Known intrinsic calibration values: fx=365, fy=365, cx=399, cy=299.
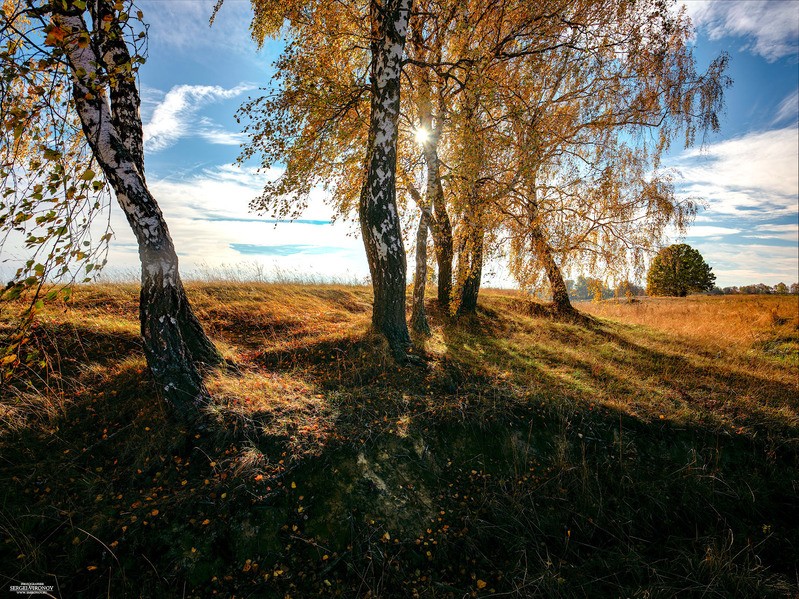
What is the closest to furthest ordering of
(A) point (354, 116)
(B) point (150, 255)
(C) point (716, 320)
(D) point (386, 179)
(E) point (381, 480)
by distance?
(E) point (381, 480) < (B) point (150, 255) < (D) point (386, 179) < (A) point (354, 116) < (C) point (716, 320)

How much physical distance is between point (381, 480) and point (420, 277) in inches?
235

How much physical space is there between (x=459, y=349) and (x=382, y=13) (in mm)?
6755

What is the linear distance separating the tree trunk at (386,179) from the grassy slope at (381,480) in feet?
2.43

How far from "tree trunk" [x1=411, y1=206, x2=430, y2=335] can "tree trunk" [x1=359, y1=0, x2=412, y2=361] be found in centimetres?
193

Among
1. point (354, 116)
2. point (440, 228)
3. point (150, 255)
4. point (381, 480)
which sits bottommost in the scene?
point (381, 480)

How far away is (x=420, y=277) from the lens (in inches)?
372

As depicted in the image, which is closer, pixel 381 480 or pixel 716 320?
pixel 381 480

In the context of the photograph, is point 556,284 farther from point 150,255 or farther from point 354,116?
point 150,255

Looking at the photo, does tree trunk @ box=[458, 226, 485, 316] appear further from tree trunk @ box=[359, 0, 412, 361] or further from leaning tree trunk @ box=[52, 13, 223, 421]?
leaning tree trunk @ box=[52, 13, 223, 421]

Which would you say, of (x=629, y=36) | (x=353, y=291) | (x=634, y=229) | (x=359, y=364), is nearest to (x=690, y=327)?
(x=634, y=229)

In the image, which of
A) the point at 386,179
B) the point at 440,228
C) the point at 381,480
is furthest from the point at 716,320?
the point at 381,480

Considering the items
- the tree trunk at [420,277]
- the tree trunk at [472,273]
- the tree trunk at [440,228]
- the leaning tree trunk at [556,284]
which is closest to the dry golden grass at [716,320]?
the leaning tree trunk at [556,284]

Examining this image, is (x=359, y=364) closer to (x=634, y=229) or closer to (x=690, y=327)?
(x=634, y=229)

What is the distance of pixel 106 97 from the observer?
4344mm
